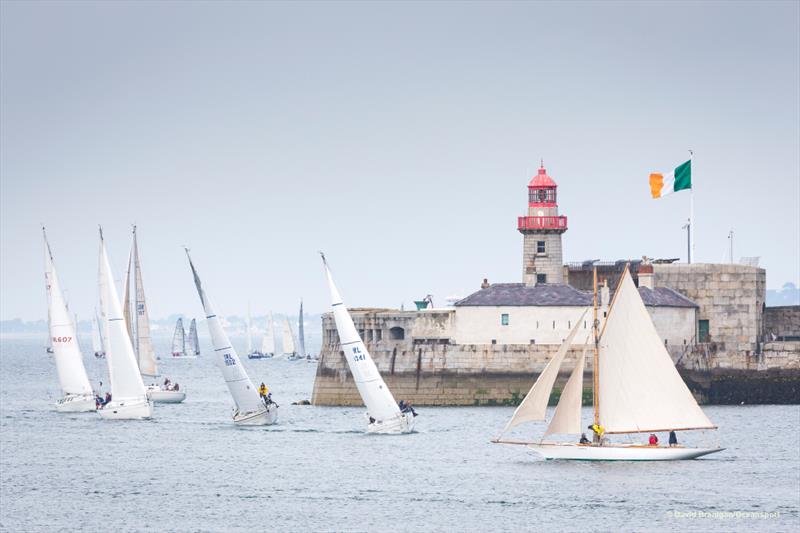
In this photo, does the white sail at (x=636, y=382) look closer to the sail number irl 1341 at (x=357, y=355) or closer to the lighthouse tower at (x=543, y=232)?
the sail number irl 1341 at (x=357, y=355)

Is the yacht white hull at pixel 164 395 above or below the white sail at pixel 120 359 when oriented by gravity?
below

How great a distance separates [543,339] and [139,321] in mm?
35659

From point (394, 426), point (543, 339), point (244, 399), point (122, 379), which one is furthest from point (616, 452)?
point (122, 379)

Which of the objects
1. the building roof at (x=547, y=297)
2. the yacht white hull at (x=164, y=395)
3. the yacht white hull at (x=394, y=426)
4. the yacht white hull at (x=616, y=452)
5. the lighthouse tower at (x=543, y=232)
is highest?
the lighthouse tower at (x=543, y=232)

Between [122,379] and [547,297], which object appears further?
[122,379]

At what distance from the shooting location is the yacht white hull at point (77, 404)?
102 metres

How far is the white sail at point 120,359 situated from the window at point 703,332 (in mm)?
28673

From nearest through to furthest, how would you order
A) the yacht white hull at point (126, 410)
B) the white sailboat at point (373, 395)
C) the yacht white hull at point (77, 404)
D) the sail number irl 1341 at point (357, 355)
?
the white sailboat at point (373, 395) < the sail number irl 1341 at point (357, 355) < the yacht white hull at point (126, 410) < the yacht white hull at point (77, 404)

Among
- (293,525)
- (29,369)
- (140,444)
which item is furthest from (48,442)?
(29,369)

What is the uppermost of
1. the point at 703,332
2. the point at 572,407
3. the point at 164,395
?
the point at 703,332

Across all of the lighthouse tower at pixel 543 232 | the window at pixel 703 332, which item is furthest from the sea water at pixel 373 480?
the lighthouse tower at pixel 543 232

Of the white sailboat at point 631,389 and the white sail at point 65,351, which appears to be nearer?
the white sailboat at point 631,389

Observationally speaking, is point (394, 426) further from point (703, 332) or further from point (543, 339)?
point (703, 332)

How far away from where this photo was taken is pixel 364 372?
84.6 m
